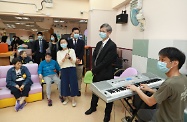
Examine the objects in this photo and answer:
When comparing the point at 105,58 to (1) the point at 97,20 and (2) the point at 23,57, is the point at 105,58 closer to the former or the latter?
(2) the point at 23,57

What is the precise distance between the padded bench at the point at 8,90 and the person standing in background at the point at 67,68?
62 cm

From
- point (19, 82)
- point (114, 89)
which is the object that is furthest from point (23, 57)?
point (114, 89)

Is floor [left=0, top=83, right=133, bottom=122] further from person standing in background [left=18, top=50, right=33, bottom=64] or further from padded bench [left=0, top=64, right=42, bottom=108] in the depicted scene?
person standing in background [left=18, top=50, right=33, bottom=64]

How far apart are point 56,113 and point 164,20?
2.64 m

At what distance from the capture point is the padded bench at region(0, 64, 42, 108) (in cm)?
262

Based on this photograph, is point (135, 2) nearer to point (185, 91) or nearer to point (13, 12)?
point (185, 91)

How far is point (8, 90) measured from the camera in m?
2.72

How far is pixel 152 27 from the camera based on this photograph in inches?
114

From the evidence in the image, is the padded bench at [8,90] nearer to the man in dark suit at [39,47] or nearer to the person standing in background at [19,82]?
the person standing in background at [19,82]

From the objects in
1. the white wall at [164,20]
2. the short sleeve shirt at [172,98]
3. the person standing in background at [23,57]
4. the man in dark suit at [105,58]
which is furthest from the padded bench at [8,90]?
the white wall at [164,20]

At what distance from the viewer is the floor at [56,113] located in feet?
7.52

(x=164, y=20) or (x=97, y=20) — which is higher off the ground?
(x=97, y=20)

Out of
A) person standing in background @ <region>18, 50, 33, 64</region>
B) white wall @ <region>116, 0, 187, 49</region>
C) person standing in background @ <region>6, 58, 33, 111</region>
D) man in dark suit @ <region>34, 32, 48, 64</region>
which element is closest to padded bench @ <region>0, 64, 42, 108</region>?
person standing in background @ <region>6, 58, 33, 111</region>

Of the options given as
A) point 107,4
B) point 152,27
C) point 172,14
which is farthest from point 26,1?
point 172,14
